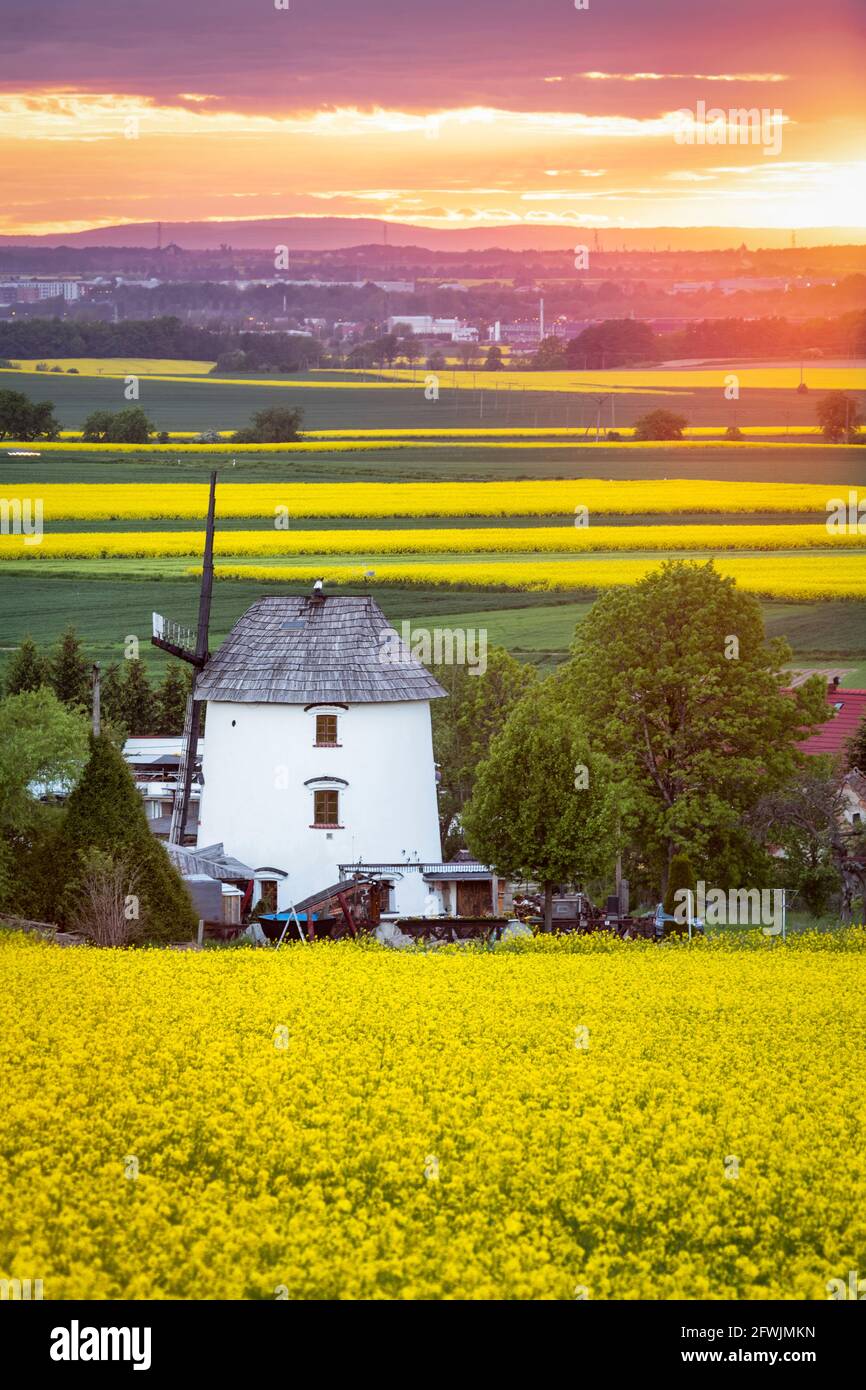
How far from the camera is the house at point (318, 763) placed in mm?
50188

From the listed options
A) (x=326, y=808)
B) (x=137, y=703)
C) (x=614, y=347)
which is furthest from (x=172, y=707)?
(x=614, y=347)

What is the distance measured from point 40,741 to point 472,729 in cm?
1639

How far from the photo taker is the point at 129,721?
64625 mm

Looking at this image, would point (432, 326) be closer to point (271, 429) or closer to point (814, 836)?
point (271, 429)

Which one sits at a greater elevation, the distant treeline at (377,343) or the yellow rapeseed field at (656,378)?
the distant treeline at (377,343)

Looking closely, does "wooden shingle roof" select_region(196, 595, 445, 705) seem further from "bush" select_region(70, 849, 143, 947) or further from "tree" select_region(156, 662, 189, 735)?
"tree" select_region(156, 662, 189, 735)

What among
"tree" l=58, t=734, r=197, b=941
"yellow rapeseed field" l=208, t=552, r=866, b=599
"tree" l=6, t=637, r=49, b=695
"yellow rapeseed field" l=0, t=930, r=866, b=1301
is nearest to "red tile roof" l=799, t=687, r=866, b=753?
"yellow rapeseed field" l=208, t=552, r=866, b=599

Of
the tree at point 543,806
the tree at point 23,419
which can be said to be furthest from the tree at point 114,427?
the tree at point 543,806

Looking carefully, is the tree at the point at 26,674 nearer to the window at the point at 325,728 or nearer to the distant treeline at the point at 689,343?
the window at the point at 325,728

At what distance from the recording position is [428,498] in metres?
97.1

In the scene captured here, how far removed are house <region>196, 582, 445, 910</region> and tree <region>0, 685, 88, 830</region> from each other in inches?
165

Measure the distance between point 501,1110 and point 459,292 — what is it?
121931 mm

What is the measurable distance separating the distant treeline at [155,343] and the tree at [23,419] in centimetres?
1848

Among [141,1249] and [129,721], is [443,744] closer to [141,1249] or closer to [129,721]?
[129,721]
